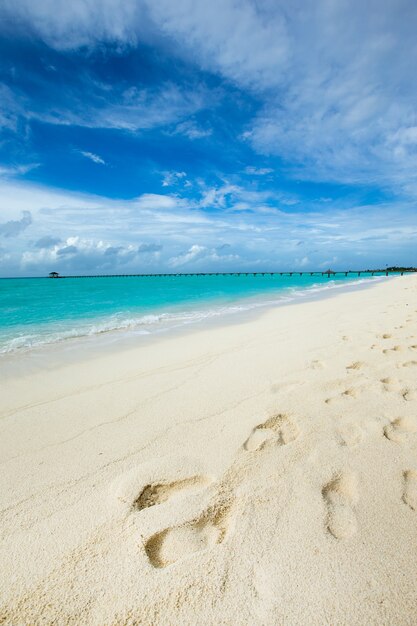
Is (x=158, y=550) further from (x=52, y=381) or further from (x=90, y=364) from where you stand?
(x=90, y=364)

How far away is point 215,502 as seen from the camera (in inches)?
77.7

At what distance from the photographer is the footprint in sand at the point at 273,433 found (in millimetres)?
2601

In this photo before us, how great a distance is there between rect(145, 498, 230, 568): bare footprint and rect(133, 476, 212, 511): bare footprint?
0.83 ft

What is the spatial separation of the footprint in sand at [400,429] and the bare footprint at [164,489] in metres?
1.67

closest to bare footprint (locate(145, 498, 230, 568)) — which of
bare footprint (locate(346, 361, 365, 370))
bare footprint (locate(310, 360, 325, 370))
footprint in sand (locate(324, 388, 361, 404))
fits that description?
footprint in sand (locate(324, 388, 361, 404))

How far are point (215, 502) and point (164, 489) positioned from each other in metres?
0.40

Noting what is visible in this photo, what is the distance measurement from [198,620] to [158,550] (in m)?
0.43

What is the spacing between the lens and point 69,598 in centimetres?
142

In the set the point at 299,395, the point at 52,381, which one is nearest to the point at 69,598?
the point at 299,395

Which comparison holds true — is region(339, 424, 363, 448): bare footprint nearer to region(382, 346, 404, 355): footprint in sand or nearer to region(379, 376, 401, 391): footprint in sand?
region(379, 376, 401, 391): footprint in sand

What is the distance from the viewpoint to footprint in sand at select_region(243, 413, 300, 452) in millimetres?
2601

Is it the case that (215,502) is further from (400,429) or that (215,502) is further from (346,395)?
(346,395)

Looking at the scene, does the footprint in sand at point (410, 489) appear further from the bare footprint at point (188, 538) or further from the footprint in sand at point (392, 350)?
the footprint in sand at point (392, 350)

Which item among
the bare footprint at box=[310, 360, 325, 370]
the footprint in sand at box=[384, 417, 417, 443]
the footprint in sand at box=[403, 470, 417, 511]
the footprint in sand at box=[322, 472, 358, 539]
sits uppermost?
the bare footprint at box=[310, 360, 325, 370]
